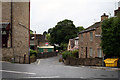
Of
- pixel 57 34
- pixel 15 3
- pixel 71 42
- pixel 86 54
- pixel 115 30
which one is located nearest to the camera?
pixel 115 30

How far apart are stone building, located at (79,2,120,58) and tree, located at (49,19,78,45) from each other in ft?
123

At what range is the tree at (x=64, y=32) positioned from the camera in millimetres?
71562

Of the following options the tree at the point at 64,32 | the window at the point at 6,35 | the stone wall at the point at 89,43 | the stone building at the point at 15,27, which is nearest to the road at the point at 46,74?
the stone building at the point at 15,27

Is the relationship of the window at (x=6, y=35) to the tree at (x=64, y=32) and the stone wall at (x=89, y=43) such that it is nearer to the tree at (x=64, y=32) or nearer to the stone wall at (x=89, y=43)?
the stone wall at (x=89, y=43)

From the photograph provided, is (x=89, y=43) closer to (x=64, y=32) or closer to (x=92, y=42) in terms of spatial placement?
(x=92, y=42)

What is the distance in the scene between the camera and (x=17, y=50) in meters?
27.6

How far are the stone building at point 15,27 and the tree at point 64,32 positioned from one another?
41.3 m

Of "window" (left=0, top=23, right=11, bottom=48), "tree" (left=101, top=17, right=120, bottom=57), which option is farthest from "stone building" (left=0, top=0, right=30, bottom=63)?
"tree" (left=101, top=17, right=120, bottom=57)

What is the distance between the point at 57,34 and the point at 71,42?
1436 centimetres

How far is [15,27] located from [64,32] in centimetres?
4548

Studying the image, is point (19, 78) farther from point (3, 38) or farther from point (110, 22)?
point (3, 38)

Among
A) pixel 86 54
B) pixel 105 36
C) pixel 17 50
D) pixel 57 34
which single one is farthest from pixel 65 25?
pixel 105 36

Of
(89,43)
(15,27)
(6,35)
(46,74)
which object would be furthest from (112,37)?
(6,35)

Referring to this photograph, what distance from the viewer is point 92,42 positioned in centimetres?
2886
